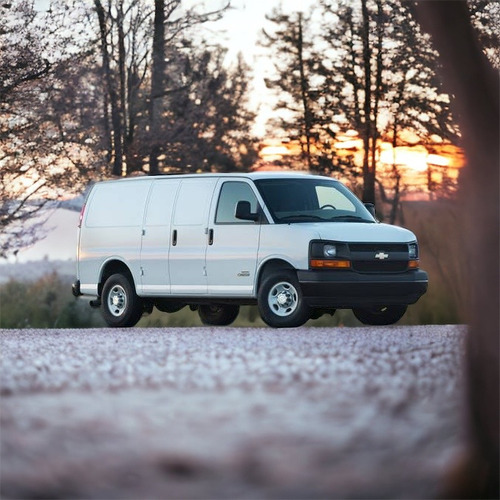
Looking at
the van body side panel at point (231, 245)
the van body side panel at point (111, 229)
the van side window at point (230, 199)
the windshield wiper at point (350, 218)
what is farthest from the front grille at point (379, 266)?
the van body side panel at point (111, 229)

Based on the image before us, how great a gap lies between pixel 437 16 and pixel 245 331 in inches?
369

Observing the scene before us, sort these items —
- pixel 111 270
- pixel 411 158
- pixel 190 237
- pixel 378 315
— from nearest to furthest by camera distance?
pixel 190 237 → pixel 378 315 → pixel 111 270 → pixel 411 158

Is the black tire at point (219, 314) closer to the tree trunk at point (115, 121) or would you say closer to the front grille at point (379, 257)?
the front grille at point (379, 257)

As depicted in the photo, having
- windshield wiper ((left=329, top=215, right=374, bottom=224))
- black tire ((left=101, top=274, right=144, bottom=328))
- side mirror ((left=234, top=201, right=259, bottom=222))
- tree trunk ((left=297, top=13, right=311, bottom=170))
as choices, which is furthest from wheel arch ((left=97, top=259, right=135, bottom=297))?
tree trunk ((left=297, top=13, right=311, bottom=170))

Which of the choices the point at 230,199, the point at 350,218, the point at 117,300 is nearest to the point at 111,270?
the point at 117,300

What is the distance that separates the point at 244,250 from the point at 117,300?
9.98 feet

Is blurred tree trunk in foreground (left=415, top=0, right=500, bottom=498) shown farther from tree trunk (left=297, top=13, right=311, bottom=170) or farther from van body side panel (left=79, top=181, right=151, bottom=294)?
tree trunk (left=297, top=13, right=311, bottom=170)

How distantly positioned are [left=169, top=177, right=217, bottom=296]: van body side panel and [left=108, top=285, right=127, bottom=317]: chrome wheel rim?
1.16 m

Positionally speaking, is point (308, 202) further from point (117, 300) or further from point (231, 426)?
point (231, 426)

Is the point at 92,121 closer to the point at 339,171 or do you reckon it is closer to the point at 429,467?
the point at 339,171

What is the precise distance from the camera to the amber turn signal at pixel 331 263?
1786 cm

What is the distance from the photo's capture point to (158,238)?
20.3 m

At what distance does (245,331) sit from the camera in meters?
17.5

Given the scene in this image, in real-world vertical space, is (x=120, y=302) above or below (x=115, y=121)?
below
